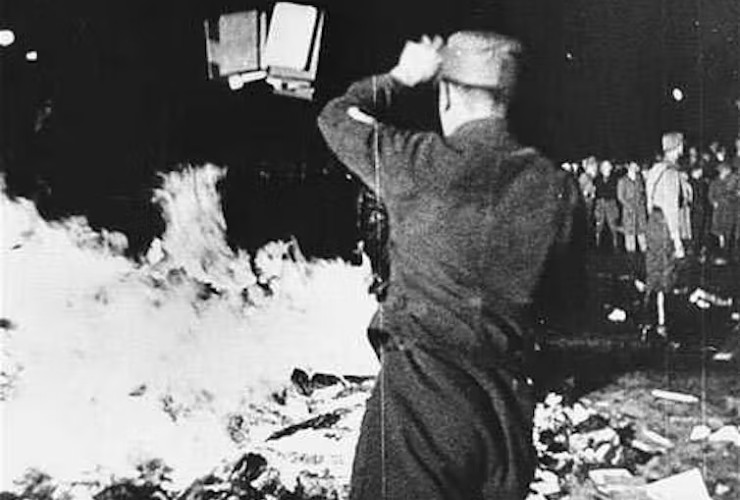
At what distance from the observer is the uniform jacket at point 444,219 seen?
217 cm

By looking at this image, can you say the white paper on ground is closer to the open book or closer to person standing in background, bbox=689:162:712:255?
person standing in background, bbox=689:162:712:255

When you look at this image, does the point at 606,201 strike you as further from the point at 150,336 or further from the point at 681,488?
the point at 150,336

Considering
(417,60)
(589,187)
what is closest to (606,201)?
(589,187)

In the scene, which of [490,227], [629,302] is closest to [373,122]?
[490,227]

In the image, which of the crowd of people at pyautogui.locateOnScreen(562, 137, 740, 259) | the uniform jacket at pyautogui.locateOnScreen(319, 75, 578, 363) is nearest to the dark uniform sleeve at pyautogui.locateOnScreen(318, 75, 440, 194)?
the uniform jacket at pyautogui.locateOnScreen(319, 75, 578, 363)

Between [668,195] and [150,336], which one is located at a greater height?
[668,195]

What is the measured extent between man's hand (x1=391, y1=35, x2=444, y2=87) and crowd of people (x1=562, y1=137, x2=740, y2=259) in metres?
0.33

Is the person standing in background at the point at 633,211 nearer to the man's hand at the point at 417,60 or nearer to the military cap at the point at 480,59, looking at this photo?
the military cap at the point at 480,59

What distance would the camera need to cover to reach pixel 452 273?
7.12ft

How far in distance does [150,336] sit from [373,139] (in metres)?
0.55

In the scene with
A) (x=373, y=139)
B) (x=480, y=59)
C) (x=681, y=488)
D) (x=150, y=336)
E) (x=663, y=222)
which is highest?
(x=480, y=59)

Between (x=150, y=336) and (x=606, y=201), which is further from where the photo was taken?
(x=606, y=201)

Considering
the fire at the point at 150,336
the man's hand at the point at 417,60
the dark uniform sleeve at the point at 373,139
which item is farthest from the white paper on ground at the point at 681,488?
the man's hand at the point at 417,60

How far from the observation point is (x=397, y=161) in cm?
218
